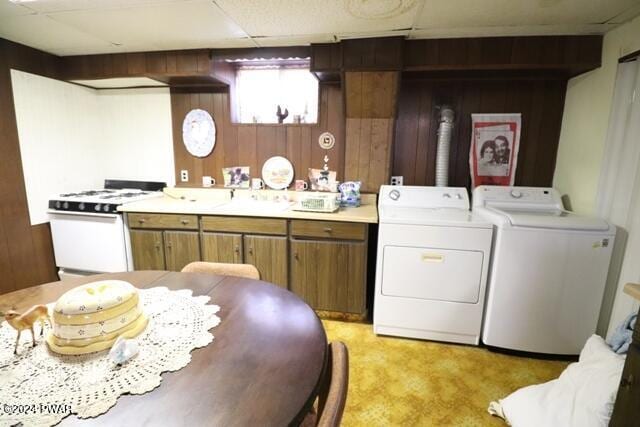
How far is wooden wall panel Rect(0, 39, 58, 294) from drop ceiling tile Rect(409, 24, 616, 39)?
300 cm

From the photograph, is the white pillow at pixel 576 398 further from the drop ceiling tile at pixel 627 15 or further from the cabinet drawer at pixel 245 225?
the drop ceiling tile at pixel 627 15

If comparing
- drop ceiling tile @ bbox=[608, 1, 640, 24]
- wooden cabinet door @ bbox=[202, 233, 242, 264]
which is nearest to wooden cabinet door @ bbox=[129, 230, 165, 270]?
wooden cabinet door @ bbox=[202, 233, 242, 264]

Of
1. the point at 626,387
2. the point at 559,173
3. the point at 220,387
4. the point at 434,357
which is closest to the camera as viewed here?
the point at 220,387

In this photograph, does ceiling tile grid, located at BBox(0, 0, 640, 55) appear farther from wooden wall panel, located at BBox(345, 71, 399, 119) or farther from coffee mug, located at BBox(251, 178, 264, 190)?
coffee mug, located at BBox(251, 178, 264, 190)

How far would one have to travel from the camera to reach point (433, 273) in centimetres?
205

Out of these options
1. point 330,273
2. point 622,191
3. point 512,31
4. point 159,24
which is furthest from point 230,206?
point 622,191

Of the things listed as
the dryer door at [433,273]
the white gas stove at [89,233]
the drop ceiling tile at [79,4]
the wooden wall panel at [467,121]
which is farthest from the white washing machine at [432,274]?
the white gas stove at [89,233]

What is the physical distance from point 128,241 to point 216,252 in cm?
81

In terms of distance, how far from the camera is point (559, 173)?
2.46 meters

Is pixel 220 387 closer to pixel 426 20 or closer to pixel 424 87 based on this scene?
→ pixel 426 20

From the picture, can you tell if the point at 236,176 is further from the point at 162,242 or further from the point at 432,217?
the point at 432,217

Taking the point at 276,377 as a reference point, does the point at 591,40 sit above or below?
above

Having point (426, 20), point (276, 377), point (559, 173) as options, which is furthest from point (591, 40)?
point (276, 377)

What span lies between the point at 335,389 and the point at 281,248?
1696 millimetres
